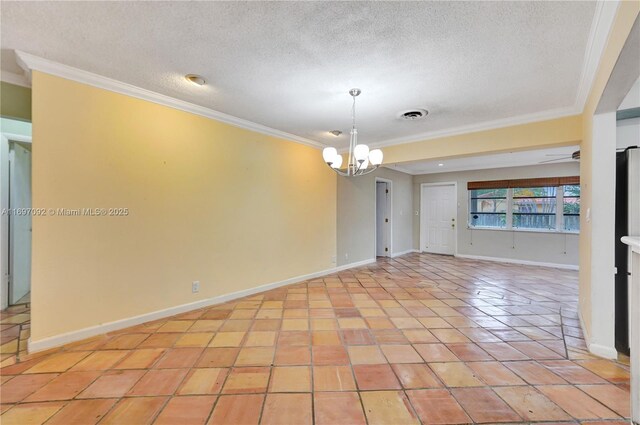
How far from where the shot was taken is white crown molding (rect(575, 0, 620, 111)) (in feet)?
5.05

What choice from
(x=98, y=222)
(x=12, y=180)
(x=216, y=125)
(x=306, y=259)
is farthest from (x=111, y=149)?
(x=306, y=259)

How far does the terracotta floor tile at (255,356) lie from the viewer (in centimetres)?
212

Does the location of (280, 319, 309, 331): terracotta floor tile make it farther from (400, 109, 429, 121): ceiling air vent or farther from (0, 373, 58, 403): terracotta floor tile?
(400, 109, 429, 121): ceiling air vent

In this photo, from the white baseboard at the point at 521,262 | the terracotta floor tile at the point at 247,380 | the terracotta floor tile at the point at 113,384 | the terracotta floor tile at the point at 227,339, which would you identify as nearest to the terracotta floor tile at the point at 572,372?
the terracotta floor tile at the point at 247,380

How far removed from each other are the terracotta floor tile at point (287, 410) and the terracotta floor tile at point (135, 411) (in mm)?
675

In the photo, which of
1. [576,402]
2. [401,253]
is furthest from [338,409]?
[401,253]

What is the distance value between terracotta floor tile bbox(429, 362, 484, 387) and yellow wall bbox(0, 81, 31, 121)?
444 cm

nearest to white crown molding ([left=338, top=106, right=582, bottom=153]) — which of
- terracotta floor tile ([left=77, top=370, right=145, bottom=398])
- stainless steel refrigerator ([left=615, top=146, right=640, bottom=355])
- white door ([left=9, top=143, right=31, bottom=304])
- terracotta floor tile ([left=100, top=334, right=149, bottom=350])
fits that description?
stainless steel refrigerator ([left=615, top=146, right=640, bottom=355])

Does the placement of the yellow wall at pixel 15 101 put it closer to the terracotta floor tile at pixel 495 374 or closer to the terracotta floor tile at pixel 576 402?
the terracotta floor tile at pixel 495 374

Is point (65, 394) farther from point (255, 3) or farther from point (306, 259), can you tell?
point (306, 259)

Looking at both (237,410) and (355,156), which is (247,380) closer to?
(237,410)

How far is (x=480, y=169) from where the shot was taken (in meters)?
6.83

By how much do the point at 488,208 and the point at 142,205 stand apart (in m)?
7.52

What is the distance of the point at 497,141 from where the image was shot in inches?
142
